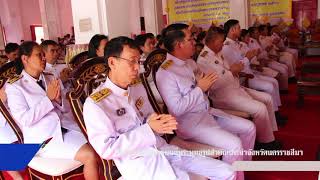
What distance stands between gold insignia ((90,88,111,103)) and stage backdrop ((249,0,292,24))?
23.8ft

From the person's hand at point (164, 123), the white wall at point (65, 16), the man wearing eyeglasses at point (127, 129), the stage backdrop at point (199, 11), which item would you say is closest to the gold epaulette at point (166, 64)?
the man wearing eyeglasses at point (127, 129)

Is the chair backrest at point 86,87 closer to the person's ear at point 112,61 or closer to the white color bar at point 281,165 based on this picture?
the person's ear at point 112,61

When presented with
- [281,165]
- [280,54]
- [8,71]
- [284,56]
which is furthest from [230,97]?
[280,54]

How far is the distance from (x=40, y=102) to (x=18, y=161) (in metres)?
0.99

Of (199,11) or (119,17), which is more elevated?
(199,11)

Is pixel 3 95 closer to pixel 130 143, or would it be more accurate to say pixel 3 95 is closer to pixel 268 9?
pixel 130 143

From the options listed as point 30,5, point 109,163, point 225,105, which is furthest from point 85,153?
point 30,5

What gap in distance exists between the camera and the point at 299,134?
3494 millimetres

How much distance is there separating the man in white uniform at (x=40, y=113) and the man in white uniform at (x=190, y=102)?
24.1 inches

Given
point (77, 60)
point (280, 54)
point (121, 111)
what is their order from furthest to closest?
point (280, 54) → point (77, 60) → point (121, 111)

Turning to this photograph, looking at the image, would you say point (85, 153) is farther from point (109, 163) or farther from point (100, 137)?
point (100, 137)

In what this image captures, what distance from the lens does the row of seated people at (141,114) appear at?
162cm

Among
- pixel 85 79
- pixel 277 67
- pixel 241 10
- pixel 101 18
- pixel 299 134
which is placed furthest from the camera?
pixel 241 10

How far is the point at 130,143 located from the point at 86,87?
0.60 meters
